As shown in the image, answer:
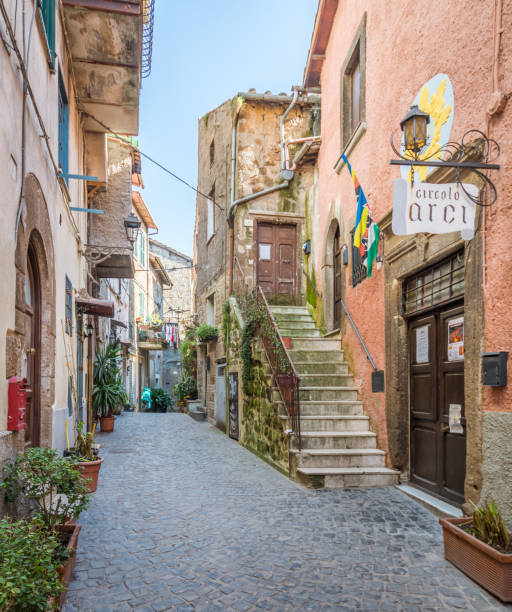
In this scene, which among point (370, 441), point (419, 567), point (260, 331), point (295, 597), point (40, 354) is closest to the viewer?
point (295, 597)

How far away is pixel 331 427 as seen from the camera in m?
6.75

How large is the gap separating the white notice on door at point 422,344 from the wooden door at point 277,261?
6.67 meters

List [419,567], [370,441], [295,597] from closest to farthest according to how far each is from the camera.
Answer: [295,597] < [419,567] < [370,441]

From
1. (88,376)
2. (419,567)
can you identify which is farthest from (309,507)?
(88,376)

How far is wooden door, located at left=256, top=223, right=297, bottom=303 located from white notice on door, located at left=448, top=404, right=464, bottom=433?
7.61m

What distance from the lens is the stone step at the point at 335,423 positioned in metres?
6.70

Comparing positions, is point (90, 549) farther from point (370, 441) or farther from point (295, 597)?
point (370, 441)

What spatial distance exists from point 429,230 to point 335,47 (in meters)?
6.79

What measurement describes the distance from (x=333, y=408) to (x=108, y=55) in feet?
19.6

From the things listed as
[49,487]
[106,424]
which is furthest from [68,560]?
[106,424]

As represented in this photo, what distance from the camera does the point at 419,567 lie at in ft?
11.5

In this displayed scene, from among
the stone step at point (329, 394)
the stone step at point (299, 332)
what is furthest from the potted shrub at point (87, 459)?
the stone step at point (299, 332)

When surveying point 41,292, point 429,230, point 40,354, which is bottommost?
point 40,354

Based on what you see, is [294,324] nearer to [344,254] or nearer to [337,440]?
[344,254]
